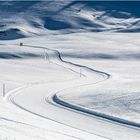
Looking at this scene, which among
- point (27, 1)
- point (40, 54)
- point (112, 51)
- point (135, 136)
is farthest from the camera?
point (27, 1)

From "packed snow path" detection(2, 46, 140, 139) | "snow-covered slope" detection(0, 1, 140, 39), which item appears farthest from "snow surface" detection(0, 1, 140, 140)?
"snow-covered slope" detection(0, 1, 140, 39)

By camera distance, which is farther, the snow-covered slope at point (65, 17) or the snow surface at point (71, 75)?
the snow-covered slope at point (65, 17)

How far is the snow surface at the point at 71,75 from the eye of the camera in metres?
22.2

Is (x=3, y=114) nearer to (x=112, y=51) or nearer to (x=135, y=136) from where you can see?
(x=135, y=136)

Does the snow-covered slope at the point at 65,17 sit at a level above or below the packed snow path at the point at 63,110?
below

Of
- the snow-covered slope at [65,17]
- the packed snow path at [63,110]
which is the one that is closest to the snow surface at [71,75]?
the packed snow path at [63,110]

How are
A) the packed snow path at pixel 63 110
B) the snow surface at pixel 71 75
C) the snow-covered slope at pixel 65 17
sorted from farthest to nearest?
the snow-covered slope at pixel 65 17 < the snow surface at pixel 71 75 < the packed snow path at pixel 63 110

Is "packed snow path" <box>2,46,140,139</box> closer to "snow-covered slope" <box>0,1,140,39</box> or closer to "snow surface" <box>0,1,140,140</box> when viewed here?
"snow surface" <box>0,1,140,140</box>

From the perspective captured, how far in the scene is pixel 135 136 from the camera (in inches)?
798

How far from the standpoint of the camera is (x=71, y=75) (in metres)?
51.0

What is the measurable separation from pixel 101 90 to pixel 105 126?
1353 cm

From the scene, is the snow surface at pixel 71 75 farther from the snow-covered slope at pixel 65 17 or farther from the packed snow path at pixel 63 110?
the snow-covered slope at pixel 65 17

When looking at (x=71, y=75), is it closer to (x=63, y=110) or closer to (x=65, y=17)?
(x=63, y=110)

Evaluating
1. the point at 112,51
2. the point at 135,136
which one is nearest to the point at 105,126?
the point at 135,136
